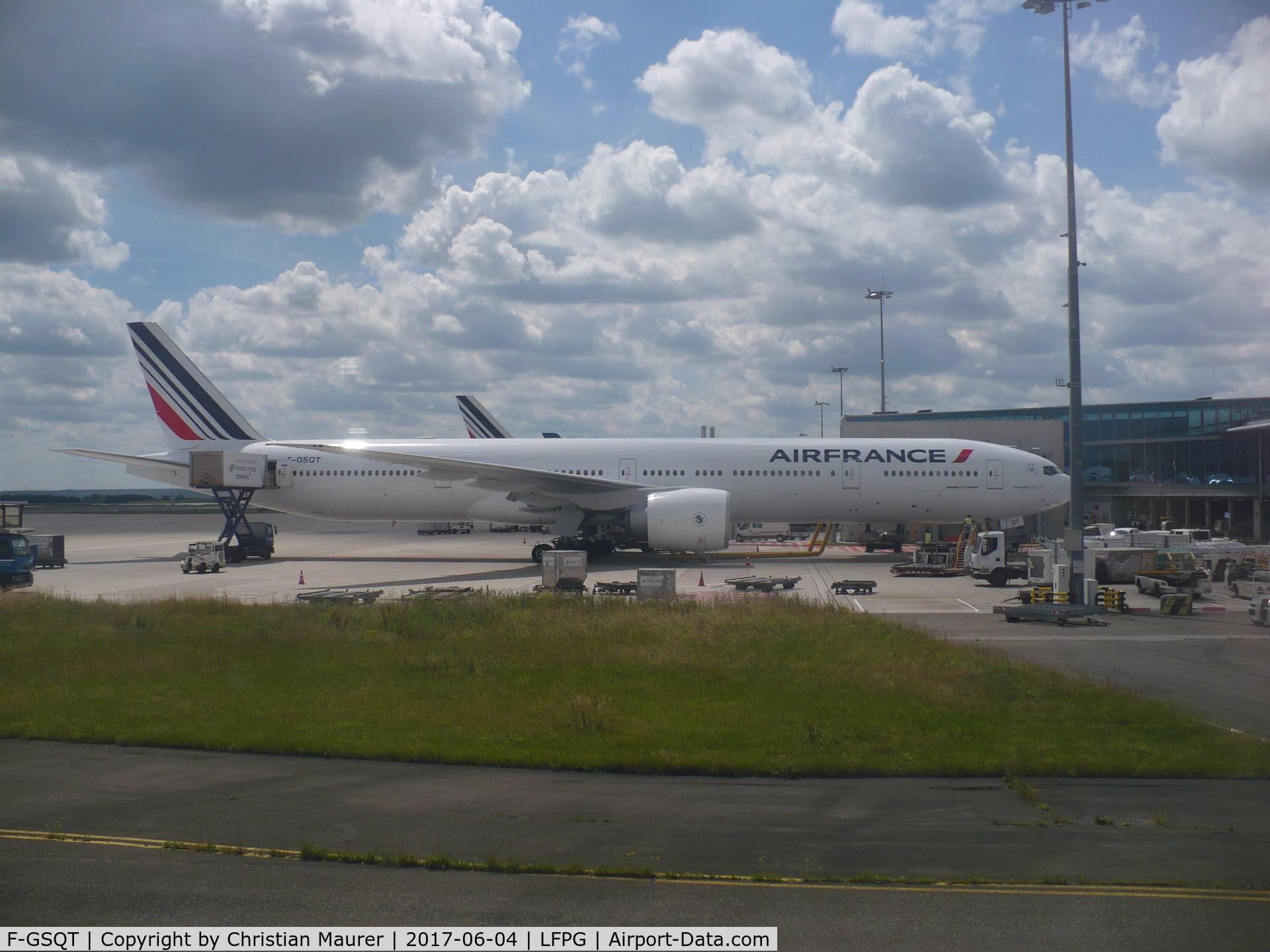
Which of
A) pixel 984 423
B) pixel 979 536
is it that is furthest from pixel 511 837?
pixel 984 423

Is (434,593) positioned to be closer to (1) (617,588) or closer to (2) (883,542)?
(1) (617,588)

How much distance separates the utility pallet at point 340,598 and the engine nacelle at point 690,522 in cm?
966

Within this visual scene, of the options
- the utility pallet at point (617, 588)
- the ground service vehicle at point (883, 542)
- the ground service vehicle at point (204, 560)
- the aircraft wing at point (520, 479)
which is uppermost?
the aircraft wing at point (520, 479)

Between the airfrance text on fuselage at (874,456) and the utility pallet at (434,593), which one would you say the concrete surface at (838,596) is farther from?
the airfrance text on fuselage at (874,456)

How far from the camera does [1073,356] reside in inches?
771

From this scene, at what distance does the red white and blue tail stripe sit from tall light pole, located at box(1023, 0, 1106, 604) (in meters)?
32.8

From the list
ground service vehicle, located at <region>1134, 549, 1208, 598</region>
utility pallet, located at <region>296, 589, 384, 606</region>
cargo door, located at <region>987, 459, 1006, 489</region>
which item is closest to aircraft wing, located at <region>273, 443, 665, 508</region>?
utility pallet, located at <region>296, 589, 384, 606</region>

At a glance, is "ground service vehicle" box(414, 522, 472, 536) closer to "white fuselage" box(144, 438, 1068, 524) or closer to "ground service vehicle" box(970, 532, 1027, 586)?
"white fuselage" box(144, 438, 1068, 524)

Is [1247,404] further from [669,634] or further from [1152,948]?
[1152,948]

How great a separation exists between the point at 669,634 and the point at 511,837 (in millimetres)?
9055

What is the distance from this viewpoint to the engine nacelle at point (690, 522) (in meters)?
28.8

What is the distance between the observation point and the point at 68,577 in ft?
96.7

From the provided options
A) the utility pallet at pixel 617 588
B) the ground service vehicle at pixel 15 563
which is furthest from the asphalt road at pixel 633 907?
the ground service vehicle at pixel 15 563

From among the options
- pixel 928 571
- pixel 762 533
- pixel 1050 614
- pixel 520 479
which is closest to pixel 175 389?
pixel 520 479
